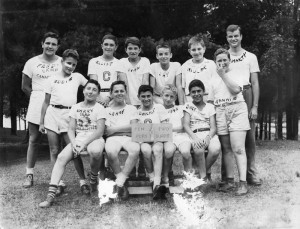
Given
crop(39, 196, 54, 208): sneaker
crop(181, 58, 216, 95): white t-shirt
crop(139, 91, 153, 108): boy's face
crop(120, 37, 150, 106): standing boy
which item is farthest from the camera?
crop(120, 37, 150, 106): standing boy

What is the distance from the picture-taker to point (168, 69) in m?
5.33

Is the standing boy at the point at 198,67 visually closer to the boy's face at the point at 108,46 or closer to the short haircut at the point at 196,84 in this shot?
the short haircut at the point at 196,84

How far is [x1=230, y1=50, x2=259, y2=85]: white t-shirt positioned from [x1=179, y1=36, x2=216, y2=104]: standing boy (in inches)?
10.9

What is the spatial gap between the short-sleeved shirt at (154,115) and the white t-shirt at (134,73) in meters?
0.45

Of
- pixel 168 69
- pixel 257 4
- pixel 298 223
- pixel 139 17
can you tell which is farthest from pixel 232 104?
pixel 257 4

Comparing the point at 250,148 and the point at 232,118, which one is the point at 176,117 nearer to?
the point at 232,118

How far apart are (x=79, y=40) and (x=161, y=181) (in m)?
5.46

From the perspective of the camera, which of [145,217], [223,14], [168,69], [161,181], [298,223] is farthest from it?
[223,14]

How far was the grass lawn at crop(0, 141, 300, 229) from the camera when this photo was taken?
12.5 ft

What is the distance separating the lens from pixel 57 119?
498 centimetres

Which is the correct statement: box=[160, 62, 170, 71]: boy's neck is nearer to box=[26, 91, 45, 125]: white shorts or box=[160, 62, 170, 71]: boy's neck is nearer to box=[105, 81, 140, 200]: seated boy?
box=[105, 81, 140, 200]: seated boy

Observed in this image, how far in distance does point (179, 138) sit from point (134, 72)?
1133 millimetres

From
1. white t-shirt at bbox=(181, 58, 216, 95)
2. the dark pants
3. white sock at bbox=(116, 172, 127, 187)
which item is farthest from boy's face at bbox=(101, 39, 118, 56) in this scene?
the dark pants

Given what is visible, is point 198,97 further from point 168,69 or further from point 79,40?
point 79,40
